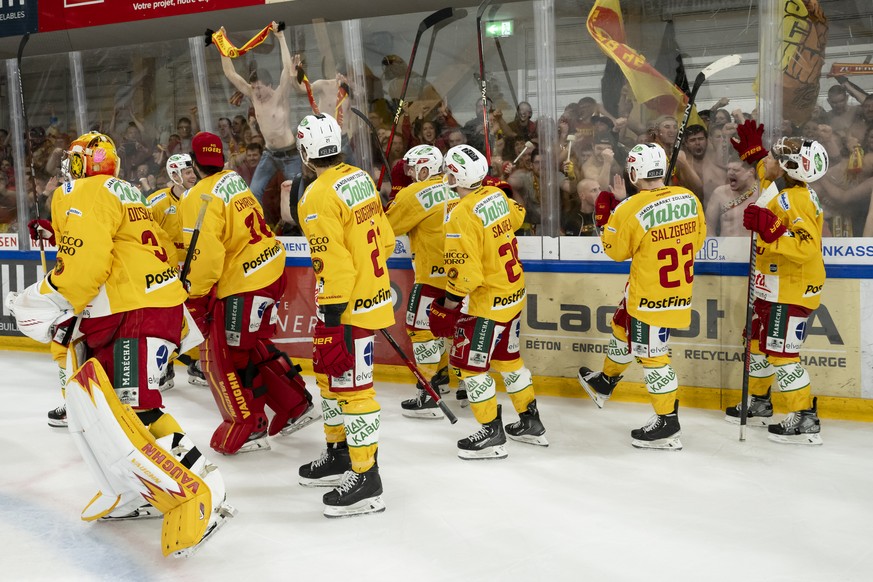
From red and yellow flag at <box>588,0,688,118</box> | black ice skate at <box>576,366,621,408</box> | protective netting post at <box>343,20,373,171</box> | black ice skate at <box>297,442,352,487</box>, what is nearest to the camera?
black ice skate at <box>297,442,352,487</box>

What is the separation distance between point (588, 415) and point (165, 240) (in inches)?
110

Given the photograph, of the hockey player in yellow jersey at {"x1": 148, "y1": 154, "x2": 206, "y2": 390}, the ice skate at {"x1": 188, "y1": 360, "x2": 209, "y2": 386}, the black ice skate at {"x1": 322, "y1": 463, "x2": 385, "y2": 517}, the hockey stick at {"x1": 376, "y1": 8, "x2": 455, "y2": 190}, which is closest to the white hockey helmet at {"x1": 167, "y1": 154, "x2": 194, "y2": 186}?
the hockey player in yellow jersey at {"x1": 148, "y1": 154, "x2": 206, "y2": 390}

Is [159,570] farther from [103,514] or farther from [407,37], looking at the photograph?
[407,37]

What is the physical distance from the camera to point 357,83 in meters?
6.58

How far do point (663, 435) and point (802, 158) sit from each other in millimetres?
1677

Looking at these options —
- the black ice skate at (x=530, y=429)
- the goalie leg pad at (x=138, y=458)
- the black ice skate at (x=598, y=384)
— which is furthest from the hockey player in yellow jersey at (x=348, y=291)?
the black ice skate at (x=598, y=384)

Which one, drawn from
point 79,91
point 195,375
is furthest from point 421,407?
point 79,91

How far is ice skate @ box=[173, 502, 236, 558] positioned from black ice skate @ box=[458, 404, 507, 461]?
144 centimetres

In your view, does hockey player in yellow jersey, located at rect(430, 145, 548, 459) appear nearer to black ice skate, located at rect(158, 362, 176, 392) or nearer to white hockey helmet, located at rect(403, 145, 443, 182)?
white hockey helmet, located at rect(403, 145, 443, 182)

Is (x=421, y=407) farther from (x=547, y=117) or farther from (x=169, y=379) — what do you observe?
(x=547, y=117)

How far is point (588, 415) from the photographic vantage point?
5250mm

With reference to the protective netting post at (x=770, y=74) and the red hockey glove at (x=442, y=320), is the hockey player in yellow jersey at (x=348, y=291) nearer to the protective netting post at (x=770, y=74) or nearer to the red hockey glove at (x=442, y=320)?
the red hockey glove at (x=442, y=320)

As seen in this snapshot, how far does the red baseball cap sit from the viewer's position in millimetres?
4504

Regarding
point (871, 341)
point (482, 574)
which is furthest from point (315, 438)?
point (871, 341)
